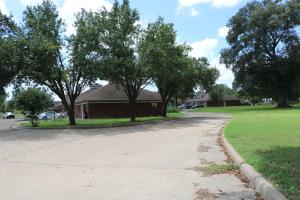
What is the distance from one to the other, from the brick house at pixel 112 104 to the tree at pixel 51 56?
50.1 ft

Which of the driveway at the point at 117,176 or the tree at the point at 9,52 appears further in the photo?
the tree at the point at 9,52

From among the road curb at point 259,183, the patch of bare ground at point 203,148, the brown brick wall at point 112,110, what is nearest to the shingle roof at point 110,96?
the brown brick wall at point 112,110

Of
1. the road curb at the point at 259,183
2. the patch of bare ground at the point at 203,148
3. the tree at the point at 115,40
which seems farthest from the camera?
the tree at the point at 115,40

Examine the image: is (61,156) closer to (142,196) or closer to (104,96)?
(142,196)

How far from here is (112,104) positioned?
51.7 metres

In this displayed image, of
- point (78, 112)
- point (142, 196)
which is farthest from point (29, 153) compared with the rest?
point (78, 112)

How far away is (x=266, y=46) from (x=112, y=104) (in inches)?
1018

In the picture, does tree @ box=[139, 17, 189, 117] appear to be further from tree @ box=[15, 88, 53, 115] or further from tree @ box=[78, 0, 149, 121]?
tree @ box=[15, 88, 53, 115]

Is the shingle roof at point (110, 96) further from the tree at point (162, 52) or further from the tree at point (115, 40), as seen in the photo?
the tree at point (115, 40)

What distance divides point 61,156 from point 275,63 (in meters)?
52.3

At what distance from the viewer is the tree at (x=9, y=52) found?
27938 mm

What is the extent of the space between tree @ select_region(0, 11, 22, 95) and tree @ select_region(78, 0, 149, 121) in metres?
5.24

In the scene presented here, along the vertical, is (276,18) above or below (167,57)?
above

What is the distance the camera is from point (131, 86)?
38906 mm
